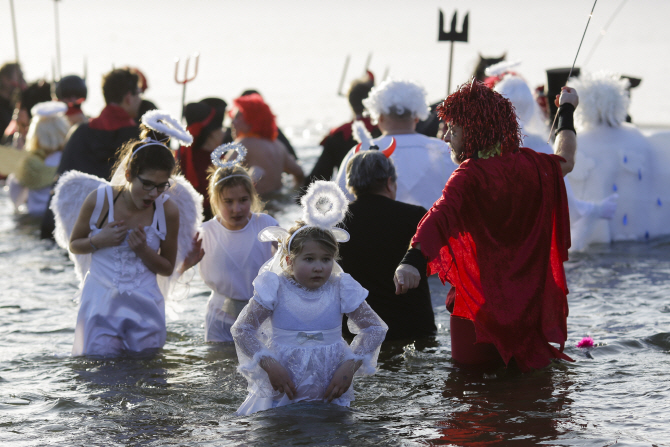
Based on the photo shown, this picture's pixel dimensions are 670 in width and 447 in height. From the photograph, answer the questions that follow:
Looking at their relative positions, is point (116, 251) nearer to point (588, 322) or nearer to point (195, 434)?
point (195, 434)

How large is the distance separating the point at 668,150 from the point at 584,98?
4.14ft

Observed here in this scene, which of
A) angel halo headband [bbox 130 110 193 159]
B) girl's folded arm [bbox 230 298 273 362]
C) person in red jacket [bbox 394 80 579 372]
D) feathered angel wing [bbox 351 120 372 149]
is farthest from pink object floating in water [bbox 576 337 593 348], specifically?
angel halo headband [bbox 130 110 193 159]

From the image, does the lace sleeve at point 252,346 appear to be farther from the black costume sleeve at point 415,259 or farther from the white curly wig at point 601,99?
the white curly wig at point 601,99

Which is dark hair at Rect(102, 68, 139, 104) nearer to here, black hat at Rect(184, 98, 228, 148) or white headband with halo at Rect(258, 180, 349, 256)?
black hat at Rect(184, 98, 228, 148)

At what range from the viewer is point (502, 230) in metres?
4.59

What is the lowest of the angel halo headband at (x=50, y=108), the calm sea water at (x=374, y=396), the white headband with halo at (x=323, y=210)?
the calm sea water at (x=374, y=396)

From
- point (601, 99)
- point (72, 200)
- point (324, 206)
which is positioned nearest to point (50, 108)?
point (72, 200)

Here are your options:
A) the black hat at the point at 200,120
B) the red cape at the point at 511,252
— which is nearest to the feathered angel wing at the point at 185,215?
the red cape at the point at 511,252

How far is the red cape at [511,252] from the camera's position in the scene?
450cm

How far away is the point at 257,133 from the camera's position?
9805mm

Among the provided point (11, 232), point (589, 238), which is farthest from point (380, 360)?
point (11, 232)

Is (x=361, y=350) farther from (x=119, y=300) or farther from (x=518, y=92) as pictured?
(x=518, y=92)

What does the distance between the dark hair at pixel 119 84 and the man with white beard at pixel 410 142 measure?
235cm

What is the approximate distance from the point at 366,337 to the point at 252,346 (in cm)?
58
